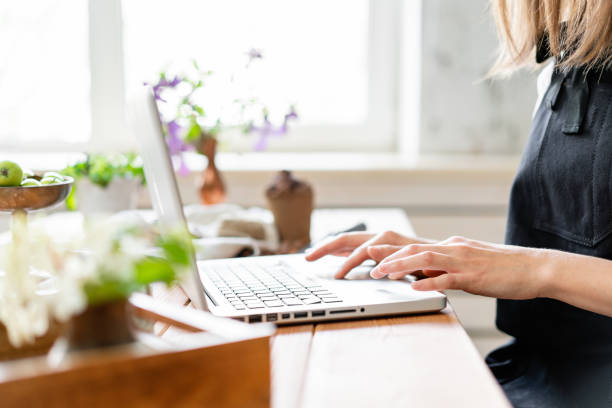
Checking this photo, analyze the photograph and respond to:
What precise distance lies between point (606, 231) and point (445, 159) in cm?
105

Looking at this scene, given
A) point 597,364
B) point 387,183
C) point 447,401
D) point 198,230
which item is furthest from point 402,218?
point 447,401

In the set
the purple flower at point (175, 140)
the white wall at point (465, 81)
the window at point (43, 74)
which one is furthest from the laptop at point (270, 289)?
the window at point (43, 74)

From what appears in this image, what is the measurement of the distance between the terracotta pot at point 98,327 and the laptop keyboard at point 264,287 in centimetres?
31

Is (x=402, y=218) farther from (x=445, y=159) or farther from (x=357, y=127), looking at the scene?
(x=357, y=127)

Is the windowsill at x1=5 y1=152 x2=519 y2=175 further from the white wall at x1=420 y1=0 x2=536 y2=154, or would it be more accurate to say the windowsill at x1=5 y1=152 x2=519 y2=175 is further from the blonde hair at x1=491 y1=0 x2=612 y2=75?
the blonde hair at x1=491 y1=0 x2=612 y2=75

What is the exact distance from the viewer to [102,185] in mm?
1445

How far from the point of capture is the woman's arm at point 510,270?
81 cm

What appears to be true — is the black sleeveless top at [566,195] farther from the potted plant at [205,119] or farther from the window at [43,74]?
the window at [43,74]

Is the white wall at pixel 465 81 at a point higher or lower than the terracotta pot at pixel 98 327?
higher

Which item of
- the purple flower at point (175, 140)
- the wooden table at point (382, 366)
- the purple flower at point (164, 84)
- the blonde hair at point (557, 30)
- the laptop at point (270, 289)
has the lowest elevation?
the wooden table at point (382, 366)

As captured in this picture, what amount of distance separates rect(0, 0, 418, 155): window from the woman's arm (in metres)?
1.48

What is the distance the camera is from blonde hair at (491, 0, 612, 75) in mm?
987

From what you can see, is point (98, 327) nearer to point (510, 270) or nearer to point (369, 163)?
point (510, 270)

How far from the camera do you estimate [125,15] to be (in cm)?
225
